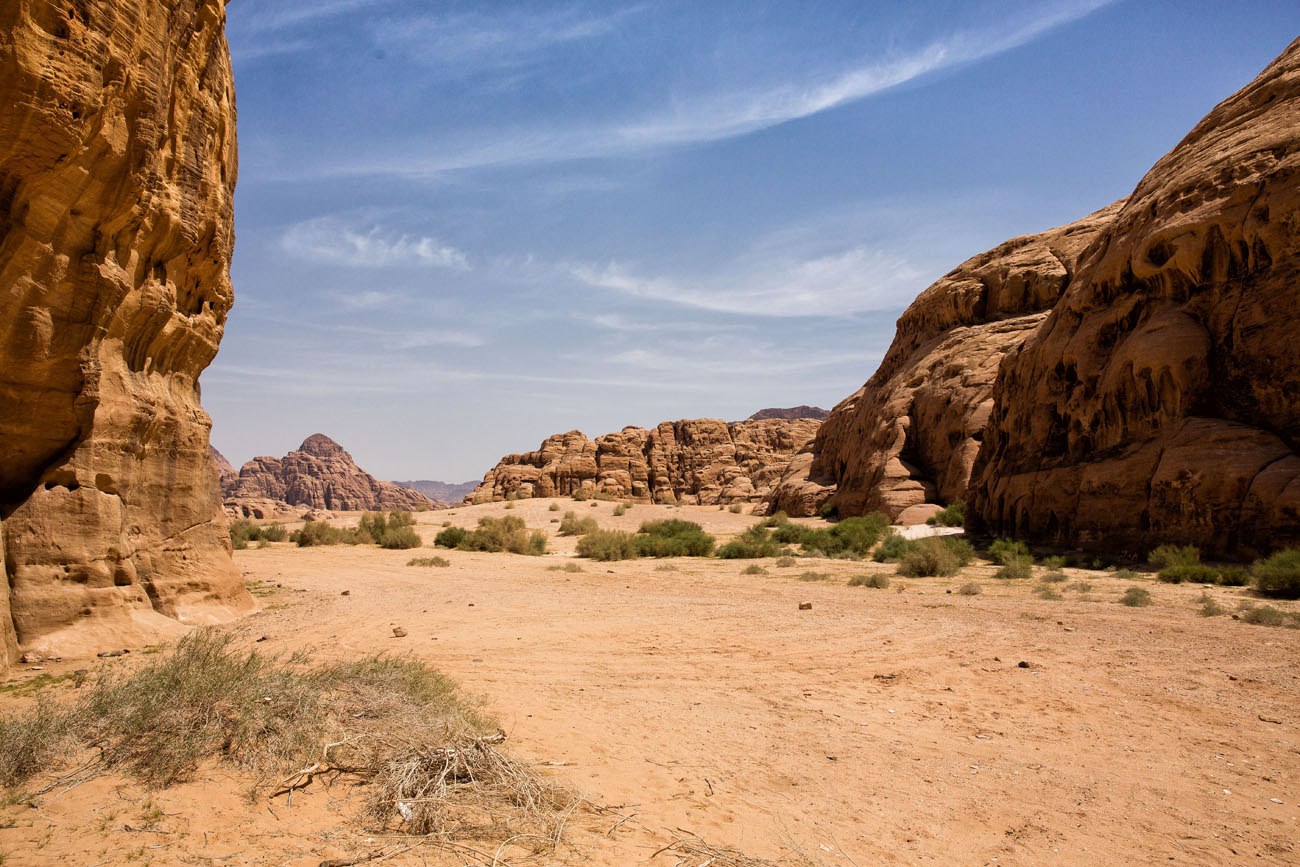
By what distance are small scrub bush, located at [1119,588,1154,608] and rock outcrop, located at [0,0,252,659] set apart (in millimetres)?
13319

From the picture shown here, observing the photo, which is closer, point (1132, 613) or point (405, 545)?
point (1132, 613)

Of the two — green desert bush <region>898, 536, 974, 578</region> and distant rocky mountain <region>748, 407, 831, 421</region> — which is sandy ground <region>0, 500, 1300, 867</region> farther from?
distant rocky mountain <region>748, 407, 831, 421</region>

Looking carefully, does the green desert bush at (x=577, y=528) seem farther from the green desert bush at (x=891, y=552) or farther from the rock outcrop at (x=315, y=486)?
the rock outcrop at (x=315, y=486)

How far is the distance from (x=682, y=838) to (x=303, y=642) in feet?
19.7

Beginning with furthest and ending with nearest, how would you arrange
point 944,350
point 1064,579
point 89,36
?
point 944,350
point 1064,579
point 89,36

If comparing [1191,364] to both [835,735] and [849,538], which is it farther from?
[835,735]

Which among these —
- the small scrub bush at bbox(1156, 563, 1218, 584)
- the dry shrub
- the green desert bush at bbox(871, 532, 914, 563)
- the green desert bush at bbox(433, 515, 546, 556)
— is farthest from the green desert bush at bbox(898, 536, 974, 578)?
the dry shrub

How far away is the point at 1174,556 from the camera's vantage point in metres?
13.2

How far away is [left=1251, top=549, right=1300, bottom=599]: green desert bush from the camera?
1059cm

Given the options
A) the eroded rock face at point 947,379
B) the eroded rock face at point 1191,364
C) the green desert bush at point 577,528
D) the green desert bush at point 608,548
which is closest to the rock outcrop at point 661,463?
the eroded rock face at point 947,379

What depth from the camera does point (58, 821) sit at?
10.1 ft

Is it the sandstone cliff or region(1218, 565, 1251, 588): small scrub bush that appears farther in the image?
the sandstone cliff

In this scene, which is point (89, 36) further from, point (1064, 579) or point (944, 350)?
point (944, 350)

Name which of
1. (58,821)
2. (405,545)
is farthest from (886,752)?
(405,545)
